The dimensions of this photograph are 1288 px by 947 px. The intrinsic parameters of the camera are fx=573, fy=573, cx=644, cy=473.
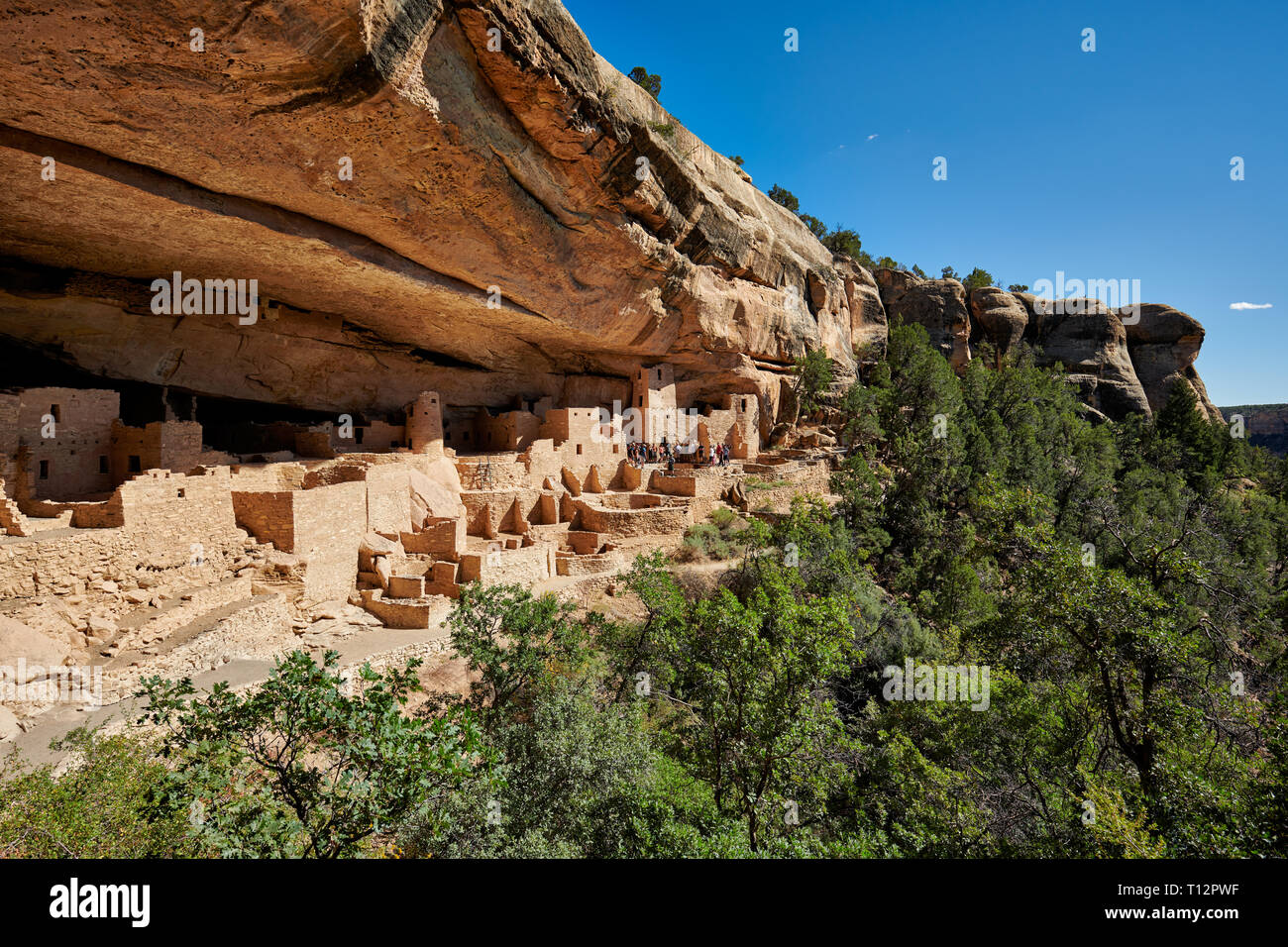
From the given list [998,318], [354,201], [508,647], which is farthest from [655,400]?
[998,318]

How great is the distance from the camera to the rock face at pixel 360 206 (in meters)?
8.06

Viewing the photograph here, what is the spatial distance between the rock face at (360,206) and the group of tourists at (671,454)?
2850 mm

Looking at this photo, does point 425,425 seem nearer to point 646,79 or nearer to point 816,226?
point 646,79

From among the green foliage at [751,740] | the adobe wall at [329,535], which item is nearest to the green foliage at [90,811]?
the green foliage at [751,740]

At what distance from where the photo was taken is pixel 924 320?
40.6 meters

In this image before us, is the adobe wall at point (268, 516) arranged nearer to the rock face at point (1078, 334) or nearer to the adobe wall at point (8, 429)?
the adobe wall at point (8, 429)

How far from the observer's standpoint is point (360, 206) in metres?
11.5

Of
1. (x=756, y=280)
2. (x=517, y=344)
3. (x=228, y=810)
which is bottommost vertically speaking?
(x=228, y=810)

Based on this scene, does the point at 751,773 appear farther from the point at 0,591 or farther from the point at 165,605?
the point at 0,591

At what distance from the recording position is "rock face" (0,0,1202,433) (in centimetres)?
806

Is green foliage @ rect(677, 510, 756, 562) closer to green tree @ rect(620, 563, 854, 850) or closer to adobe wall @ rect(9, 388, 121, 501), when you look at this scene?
green tree @ rect(620, 563, 854, 850)

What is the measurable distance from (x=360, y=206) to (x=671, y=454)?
48.3ft
